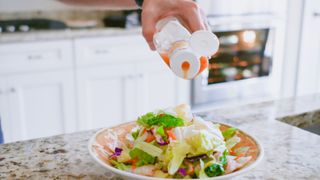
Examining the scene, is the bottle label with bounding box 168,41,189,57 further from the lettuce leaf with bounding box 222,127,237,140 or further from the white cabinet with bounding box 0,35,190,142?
the white cabinet with bounding box 0,35,190,142

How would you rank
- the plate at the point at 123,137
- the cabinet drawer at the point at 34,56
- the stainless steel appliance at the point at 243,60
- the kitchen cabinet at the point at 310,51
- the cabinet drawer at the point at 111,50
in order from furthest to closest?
the kitchen cabinet at the point at 310,51 → the stainless steel appliance at the point at 243,60 → the cabinet drawer at the point at 111,50 → the cabinet drawer at the point at 34,56 → the plate at the point at 123,137

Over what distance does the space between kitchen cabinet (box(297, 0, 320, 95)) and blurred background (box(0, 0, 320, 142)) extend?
16 mm

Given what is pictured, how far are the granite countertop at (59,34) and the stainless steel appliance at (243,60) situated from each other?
0.60m

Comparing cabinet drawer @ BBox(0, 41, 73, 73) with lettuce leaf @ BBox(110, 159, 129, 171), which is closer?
lettuce leaf @ BBox(110, 159, 129, 171)

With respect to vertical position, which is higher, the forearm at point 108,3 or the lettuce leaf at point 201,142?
the forearm at point 108,3

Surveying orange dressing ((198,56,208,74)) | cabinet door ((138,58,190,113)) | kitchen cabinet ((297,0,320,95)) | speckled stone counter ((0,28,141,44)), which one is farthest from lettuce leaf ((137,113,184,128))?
kitchen cabinet ((297,0,320,95))

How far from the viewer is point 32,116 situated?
7.41 feet

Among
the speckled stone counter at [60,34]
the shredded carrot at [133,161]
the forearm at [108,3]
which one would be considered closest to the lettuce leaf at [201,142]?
the shredded carrot at [133,161]

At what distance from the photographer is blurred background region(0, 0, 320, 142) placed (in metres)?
2.21

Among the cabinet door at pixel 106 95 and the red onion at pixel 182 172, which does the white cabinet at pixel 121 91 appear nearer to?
the cabinet door at pixel 106 95

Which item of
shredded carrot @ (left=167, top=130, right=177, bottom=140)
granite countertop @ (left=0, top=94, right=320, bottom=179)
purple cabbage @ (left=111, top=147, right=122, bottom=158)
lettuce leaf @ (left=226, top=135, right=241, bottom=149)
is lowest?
granite countertop @ (left=0, top=94, right=320, bottom=179)

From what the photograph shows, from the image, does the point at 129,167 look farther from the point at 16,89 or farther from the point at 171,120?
the point at 16,89

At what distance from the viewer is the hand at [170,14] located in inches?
35.3

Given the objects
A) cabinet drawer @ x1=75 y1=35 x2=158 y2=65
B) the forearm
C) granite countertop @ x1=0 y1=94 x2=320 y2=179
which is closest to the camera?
granite countertop @ x1=0 y1=94 x2=320 y2=179
